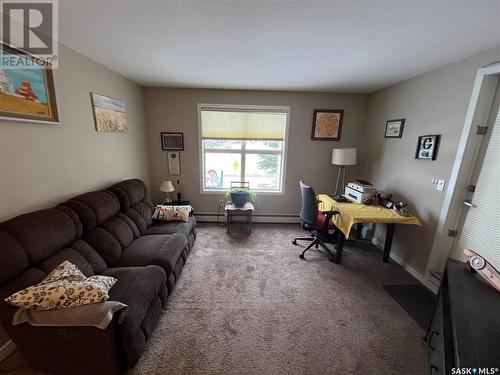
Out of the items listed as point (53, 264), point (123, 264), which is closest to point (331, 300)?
point (123, 264)

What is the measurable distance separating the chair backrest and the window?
1.14 m

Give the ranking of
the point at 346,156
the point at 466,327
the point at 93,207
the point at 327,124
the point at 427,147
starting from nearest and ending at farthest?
the point at 466,327, the point at 93,207, the point at 427,147, the point at 346,156, the point at 327,124

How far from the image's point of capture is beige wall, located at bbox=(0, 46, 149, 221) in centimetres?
149

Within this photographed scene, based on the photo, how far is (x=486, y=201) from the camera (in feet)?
5.97

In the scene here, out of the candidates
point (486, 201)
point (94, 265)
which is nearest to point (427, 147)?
point (486, 201)

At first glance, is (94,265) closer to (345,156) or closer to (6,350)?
(6,350)

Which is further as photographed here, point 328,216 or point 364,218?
point 328,216

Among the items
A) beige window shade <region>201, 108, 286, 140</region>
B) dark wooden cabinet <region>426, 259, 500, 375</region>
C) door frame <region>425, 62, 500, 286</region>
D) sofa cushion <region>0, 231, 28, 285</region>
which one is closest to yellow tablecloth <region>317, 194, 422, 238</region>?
door frame <region>425, 62, 500, 286</region>

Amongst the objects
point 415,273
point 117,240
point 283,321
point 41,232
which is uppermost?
point 41,232

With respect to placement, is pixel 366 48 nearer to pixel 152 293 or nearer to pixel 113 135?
pixel 152 293

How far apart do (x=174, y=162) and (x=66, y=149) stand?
1.78 m

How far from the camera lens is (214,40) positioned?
175cm

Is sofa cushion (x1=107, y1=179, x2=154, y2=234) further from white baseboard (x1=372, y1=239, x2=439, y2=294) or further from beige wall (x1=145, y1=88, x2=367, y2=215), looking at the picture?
white baseboard (x1=372, y1=239, x2=439, y2=294)

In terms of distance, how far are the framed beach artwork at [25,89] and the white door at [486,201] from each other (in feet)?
13.1
